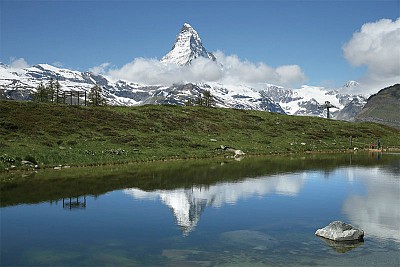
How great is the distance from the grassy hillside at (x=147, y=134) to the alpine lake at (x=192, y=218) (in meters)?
12.1

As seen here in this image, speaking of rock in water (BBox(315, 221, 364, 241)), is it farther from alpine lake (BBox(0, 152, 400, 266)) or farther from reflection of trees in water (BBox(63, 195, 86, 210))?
reflection of trees in water (BBox(63, 195, 86, 210))

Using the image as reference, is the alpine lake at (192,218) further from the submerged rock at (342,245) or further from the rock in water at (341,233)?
the rock in water at (341,233)

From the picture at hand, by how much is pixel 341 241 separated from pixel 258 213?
287 inches

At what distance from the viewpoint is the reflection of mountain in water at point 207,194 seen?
26.3 meters

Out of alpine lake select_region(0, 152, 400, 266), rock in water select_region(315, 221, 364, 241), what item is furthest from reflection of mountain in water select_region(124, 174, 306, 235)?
rock in water select_region(315, 221, 364, 241)

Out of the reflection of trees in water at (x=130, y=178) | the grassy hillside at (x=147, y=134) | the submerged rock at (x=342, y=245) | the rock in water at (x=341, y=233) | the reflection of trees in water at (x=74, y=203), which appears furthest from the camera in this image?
the grassy hillside at (x=147, y=134)

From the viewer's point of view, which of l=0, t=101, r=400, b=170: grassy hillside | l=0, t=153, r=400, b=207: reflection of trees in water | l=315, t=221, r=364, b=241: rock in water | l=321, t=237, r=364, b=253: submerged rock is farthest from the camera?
l=0, t=101, r=400, b=170: grassy hillside

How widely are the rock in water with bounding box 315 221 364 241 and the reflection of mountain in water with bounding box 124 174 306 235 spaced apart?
7.55 metres

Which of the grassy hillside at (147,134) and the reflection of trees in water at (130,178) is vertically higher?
the grassy hillside at (147,134)

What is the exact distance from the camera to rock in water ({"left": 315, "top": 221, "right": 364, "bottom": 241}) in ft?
66.1

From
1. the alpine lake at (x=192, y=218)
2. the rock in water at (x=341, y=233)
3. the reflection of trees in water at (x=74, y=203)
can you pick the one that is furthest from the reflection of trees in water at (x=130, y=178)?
the rock in water at (x=341, y=233)

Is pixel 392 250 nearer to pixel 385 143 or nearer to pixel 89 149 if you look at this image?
pixel 89 149

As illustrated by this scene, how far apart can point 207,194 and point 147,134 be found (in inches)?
1913

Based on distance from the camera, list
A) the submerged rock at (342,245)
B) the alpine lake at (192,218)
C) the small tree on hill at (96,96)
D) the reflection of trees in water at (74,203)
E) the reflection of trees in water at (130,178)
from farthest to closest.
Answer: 1. the small tree on hill at (96,96)
2. the reflection of trees in water at (130,178)
3. the reflection of trees in water at (74,203)
4. the submerged rock at (342,245)
5. the alpine lake at (192,218)
